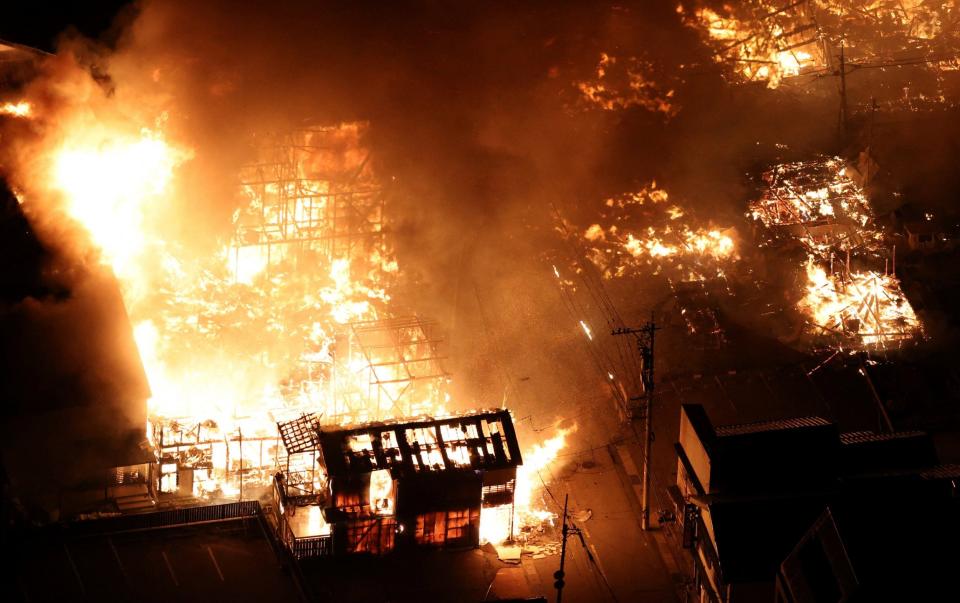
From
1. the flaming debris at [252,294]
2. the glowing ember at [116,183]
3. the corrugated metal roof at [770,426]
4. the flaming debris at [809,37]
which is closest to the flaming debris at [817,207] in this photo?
the flaming debris at [809,37]

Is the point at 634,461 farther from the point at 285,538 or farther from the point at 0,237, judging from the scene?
the point at 0,237

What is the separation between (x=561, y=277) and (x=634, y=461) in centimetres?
955

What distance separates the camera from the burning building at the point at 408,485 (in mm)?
22094

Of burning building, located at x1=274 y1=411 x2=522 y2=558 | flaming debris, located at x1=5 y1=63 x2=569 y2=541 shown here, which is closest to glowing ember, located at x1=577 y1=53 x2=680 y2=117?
flaming debris, located at x1=5 y1=63 x2=569 y2=541

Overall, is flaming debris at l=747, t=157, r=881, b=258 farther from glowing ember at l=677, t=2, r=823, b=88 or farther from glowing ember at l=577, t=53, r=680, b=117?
glowing ember at l=577, t=53, r=680, b=117

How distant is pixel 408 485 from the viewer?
2216 centimetres

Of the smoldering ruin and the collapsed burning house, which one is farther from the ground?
the collapsed burning house

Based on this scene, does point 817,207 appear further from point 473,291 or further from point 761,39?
point 473,291

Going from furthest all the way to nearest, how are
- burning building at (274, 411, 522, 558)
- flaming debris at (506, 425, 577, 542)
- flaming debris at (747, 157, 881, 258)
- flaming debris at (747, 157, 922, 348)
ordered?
flaming debris at (747, 157, 881, 258) → flaming debris at (747, 157, 922, 348) → flaming debris at (506, 425, 577, 542) → burning building at (274, 411, 522, 558)

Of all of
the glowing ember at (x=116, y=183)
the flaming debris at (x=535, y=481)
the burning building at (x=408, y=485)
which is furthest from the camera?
the glowing ember at (x=116, y=183)

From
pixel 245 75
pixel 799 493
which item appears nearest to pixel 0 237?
pixel 245 75

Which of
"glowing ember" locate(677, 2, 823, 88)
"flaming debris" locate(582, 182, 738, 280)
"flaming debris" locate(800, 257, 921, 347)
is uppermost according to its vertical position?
"glowing ember" locate(677, 2, 823, 88)

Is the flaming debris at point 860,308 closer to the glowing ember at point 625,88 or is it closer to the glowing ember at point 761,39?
the glowing ember at point 625,88

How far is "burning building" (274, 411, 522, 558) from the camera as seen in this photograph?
22.1 metres
